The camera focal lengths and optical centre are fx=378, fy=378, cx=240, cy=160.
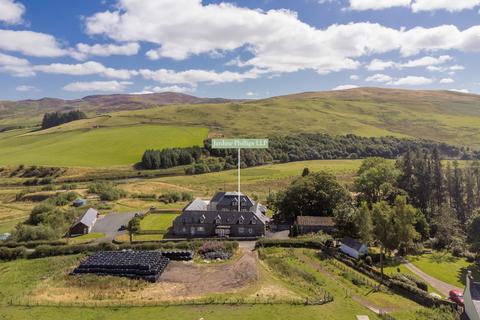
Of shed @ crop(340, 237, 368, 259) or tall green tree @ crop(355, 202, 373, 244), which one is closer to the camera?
tall green tree @ crop(355, 202, 373, 244)

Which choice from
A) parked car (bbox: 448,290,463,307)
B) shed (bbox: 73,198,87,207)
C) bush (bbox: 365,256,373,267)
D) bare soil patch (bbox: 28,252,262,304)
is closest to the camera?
bare soil patch (bbox: 28,252,262,304)

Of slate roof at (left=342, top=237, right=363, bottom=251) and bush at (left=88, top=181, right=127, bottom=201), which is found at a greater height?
slate roof at (left=342, top=237, right=363, bottom=251)

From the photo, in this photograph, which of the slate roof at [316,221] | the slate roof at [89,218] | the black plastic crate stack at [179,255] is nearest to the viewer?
the black plastic crate stack at [179,255]

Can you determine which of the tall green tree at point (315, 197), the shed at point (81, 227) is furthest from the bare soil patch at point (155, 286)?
the tall green tree at point (315, 197)

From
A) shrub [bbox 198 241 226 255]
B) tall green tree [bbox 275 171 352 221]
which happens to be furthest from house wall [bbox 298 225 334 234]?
shrub [bbox 198 241 226 255]

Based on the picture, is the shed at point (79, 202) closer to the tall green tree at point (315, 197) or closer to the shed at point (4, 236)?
the shed at point (4, 236)

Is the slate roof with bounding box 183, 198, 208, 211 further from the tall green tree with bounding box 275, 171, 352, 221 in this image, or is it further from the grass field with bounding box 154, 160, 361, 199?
the grass field with bounding box 154, 160, 361, 199

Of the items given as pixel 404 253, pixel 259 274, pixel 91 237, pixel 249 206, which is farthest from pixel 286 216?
pixel 91 237
